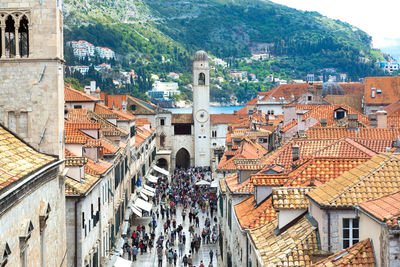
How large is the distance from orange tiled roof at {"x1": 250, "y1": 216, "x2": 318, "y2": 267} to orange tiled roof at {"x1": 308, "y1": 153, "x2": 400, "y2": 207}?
42.0 inches

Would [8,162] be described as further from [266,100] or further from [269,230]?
[266,100]

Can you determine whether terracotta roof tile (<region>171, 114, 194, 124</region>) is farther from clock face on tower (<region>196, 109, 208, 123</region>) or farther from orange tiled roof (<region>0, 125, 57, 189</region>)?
orange tiled roof (<region>0, 125, 57, 189</region>)

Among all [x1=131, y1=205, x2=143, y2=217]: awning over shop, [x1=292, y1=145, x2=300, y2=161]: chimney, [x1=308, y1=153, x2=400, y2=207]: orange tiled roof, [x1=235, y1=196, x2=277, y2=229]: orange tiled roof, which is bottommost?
[x1=131, y1=205, x2=143, y2=217]: awning over shop

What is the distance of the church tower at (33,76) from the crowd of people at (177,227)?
67.8 ft

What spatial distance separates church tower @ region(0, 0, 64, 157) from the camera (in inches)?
1011

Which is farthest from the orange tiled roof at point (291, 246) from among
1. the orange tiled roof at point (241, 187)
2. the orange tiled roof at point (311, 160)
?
the orange tiled roof at point (241, 187)

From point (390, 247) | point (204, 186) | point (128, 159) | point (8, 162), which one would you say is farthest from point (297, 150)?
point (204, 186)

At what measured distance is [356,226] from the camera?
17750 mm

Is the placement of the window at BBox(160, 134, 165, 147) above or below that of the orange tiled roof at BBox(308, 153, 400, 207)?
below

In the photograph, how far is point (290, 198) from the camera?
21547mm

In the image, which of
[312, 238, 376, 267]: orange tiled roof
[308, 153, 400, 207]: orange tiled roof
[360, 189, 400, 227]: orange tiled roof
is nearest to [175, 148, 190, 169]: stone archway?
[308, 153, 400, 207]: orange tiled roof

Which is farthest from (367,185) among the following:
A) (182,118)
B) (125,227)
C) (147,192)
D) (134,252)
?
(182,118)

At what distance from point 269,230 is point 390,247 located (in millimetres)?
10297

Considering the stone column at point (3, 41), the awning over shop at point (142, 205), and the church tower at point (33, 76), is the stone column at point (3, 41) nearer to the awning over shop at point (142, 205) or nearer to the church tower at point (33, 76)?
the church tower at point (33, 76)
